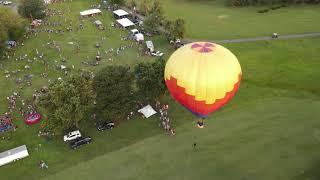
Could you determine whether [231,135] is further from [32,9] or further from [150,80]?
[32,9]

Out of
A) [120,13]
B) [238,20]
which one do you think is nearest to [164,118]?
[238,20]

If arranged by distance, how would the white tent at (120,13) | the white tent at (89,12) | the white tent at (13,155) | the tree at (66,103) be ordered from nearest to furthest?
1. the white tent at (13,155)
2. the tree at (66,103)
3. the white tent at (120,13)
4. the white tent at (89,12)

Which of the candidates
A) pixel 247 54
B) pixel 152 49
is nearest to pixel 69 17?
pixel 152 49

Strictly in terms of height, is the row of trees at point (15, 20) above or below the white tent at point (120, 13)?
above

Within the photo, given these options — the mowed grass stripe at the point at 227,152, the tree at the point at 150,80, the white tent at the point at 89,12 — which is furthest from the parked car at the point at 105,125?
the white tent at the point at 89,12

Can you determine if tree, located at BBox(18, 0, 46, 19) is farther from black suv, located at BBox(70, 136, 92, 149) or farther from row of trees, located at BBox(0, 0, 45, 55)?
black suv, located at BBox(70, 136, 92, 149)

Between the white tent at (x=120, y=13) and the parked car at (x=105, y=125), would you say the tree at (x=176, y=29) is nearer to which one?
the white tent at (x=120, y=13)

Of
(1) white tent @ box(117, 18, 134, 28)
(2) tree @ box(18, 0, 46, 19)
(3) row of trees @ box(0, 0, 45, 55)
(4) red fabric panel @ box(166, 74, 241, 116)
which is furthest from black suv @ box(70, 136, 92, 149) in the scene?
(2) tree @ box(18, 0, 46, 19)
